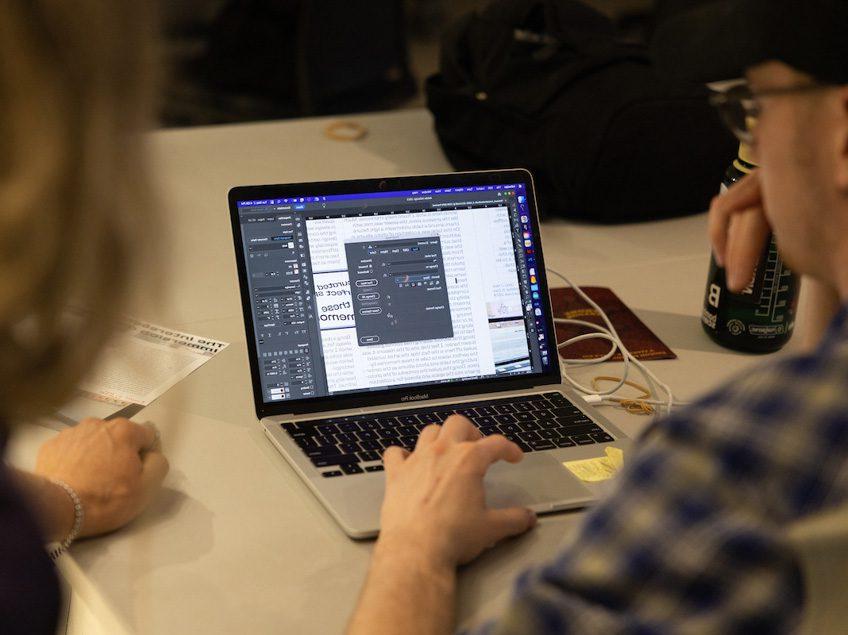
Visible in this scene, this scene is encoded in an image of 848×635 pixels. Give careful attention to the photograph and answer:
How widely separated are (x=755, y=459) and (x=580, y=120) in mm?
1296

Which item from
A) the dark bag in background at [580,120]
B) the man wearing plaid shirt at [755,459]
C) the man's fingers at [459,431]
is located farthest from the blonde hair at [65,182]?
the dark bag in background at [580,120]

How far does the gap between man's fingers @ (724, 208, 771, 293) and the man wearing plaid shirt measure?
41 centimetres

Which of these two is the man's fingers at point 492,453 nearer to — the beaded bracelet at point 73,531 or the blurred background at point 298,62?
the beaded bracelet at point 73,531

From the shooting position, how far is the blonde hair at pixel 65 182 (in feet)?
1.79

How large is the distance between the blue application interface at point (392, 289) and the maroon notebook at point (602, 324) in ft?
0.55

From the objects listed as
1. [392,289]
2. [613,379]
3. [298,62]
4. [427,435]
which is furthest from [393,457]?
[298,62]

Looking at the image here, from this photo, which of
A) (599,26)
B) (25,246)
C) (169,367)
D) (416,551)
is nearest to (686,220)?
(599,26)

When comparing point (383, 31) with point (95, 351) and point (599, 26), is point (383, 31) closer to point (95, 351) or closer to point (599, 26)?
point (599, 26)

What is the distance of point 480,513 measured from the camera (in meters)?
1.00

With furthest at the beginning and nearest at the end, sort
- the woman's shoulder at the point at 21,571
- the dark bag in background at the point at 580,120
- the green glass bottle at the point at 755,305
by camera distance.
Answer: the dark bag in background at the point at 580,120 → the green glass bottle at the point at 755,305 → the woman's shoulder at the point at 21,571

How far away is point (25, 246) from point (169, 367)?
806mm

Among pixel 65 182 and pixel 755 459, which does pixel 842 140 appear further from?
pixel 65 182

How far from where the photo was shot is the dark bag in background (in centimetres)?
180

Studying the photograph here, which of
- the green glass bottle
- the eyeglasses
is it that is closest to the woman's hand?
the eyeglasses
